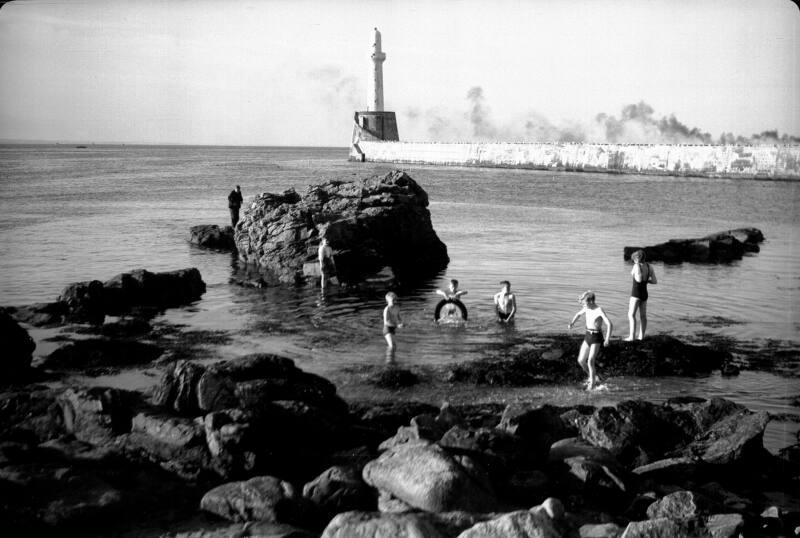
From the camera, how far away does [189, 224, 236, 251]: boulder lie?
36.4m

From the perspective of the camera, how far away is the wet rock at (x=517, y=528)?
24.0 feet

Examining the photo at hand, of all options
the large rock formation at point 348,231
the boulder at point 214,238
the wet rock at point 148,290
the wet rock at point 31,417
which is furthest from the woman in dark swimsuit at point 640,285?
the boulder at point 214,238

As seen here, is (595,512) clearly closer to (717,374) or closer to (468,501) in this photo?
(468,501)

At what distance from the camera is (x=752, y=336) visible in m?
19.1

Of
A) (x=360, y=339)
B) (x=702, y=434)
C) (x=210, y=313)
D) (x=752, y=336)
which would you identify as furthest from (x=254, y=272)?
(x=702, y=434)

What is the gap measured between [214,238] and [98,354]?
20.3 metres

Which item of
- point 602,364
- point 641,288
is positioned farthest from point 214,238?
point 602,364

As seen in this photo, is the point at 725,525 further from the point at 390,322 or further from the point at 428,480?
the point at 390,322

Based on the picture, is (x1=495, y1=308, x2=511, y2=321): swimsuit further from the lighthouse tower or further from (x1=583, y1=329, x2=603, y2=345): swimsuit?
the lighthouse tower

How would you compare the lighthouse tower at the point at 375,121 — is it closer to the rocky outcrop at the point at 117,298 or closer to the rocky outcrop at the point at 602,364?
the rocky outcrop at the point at 117,298

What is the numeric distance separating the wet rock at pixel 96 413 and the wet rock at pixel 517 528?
17.7 ft

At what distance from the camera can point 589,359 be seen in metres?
14.8

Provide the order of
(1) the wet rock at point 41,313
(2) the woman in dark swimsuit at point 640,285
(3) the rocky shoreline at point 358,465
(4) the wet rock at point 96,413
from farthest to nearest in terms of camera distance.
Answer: (1) the wet rock at point 41,313 < (2) the woman in dark swimsuit at point 640,285 < (4) the wet rock at point 96,413 < (3) the rocky shoreline at point 358,465

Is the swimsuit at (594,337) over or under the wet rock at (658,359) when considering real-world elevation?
over
